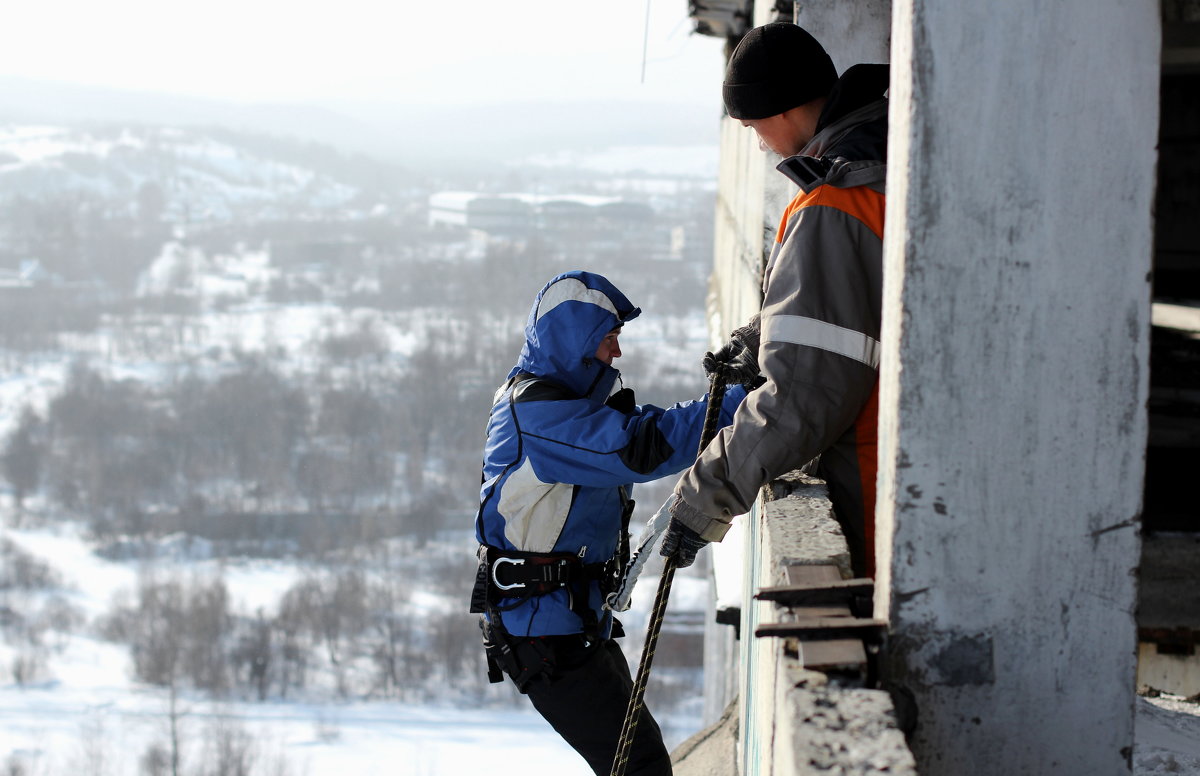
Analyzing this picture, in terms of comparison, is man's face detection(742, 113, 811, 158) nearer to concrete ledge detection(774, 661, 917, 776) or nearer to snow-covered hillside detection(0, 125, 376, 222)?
concrete ledge detection(774, 661, 917, 776)

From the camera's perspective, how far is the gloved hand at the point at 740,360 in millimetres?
3020

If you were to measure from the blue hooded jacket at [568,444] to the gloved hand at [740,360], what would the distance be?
0.07 meters

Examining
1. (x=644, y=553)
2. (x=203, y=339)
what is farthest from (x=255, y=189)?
(x=644, y=553)

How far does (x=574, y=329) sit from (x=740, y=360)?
1.64 feet

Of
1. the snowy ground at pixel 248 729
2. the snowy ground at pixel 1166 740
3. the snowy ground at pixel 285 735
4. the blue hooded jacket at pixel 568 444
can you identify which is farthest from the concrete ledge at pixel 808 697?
the snowy ground at pixel 285 735

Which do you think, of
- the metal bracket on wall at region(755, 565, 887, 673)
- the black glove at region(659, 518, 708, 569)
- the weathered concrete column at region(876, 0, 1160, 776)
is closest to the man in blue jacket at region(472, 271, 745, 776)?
the black glove at region(659, 518, 708, 569)

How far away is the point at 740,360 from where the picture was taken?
3.07 metres

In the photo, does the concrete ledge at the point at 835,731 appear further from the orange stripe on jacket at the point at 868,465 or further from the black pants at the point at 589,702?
the black pants at the point at 589,702

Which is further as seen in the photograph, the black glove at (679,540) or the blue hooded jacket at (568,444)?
the blue hooded jacket at (568,444)

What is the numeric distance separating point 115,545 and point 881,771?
72.9m

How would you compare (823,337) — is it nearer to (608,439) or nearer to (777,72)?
(777,72)

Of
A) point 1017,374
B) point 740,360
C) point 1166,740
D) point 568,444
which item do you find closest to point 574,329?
point 568,444

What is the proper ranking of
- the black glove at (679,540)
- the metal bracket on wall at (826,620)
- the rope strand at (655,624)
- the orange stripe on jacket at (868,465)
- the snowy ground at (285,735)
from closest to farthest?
the metal bracket on wall at (826,620)
the orange stripe on jacket at (868,465)
the black glove at (679,540)
the rope strand at (655,624)
the snowy ground at (285,735)

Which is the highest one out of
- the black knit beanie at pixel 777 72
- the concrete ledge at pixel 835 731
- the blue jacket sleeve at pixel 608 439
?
the black knit beanie at pixel 777 72
